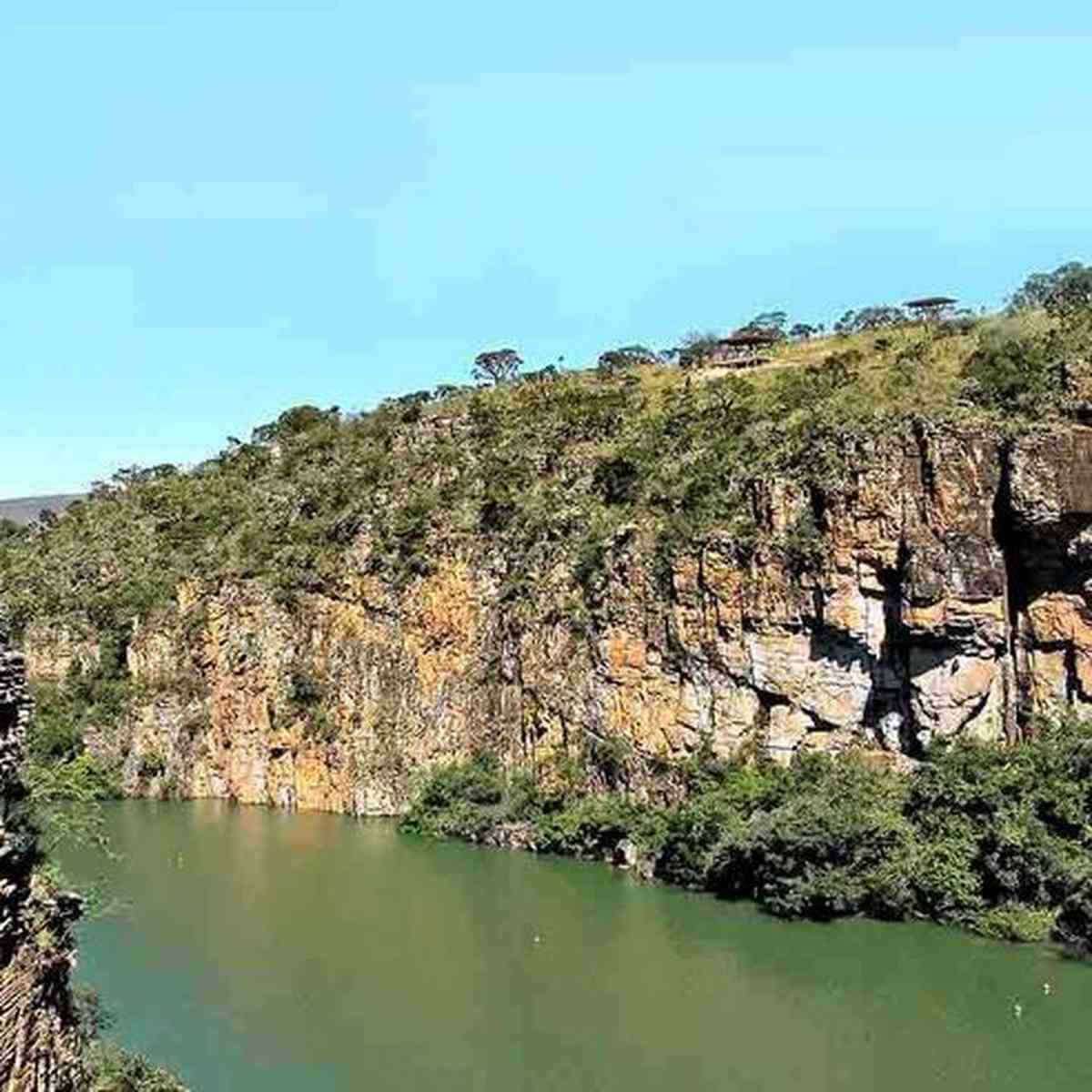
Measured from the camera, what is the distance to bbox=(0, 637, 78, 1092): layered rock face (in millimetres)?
7160

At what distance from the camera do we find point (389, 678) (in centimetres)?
4241

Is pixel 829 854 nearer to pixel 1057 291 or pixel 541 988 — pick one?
pixel 541 988

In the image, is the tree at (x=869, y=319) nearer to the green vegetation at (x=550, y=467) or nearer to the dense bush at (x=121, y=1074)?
the green vegetation at (x=550, y=467)

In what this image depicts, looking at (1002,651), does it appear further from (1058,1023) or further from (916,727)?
(1058,1023)

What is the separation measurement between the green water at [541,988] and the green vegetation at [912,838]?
0.81 meters

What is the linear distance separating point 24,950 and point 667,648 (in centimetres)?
3006

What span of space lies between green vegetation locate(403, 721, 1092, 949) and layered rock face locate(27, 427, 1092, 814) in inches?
71.3

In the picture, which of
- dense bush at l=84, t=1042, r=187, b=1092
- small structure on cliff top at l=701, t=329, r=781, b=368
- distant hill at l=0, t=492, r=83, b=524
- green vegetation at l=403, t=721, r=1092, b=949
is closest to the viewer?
dense bush at l=84, t=1042, r=187, b=1092

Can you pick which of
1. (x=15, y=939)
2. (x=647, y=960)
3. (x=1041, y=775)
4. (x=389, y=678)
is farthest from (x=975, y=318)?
(x=15, y=939)

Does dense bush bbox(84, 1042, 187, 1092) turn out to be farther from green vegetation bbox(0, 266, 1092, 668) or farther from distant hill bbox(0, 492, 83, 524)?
distant hill bbox(0, 492, 83, 524)

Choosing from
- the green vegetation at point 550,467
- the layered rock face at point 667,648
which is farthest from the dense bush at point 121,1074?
the green vegetation at point 550,467

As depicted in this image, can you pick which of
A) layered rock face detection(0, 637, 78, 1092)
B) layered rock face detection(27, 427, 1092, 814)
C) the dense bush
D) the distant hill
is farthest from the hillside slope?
the distant hill

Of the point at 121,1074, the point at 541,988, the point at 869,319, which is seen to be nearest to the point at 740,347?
Answer: the point at 869,319

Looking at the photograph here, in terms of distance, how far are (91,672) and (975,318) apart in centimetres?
3148
